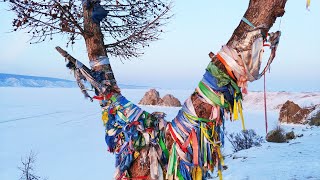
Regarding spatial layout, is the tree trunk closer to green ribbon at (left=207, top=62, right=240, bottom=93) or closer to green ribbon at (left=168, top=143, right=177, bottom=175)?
green ribbon at (left=168, top=143, right=177, bottom=175)

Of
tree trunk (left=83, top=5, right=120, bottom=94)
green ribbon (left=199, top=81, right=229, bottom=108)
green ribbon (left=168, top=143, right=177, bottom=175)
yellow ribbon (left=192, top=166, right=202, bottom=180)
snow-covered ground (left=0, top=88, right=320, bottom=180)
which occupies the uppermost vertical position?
tree trunk (left=83, top=5, right=120, bottom=94)

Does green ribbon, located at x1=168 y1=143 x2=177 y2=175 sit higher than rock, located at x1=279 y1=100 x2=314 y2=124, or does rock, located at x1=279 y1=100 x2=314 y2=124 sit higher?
green ribbon, located at x1=168 y1=143 x2=177 y2=175

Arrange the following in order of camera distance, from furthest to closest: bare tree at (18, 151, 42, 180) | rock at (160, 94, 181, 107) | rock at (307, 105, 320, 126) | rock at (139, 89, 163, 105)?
1. rock at (139, 89, 163, 105)
2. rock at (160, 94, 181, 107)
3. rock at (307, 105, 320, 126)
4. bare tree at (18, 151, 42, 180)

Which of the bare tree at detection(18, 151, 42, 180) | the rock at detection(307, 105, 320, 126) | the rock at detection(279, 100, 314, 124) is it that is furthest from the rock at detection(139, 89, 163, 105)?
the bare tree at detection(18, 151, 42, 180)

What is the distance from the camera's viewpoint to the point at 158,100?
39.4 meters

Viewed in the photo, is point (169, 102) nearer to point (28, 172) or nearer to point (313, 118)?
point (313, 118)

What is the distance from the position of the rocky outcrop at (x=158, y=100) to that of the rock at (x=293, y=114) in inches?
671

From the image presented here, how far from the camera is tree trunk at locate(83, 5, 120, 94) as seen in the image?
2.29 meters

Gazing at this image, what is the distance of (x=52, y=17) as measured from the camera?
275cm

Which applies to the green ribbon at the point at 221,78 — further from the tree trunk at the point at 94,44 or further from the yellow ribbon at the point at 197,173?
the tree trunk at the point at 94,44

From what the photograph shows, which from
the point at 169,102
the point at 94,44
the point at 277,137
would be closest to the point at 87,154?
the point at 277,137

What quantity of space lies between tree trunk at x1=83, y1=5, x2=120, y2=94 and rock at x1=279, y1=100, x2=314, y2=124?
20.0 m

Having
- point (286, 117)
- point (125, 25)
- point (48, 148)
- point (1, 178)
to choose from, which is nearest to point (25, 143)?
point (48, 148)

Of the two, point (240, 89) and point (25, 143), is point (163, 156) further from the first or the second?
point (25, 143)
